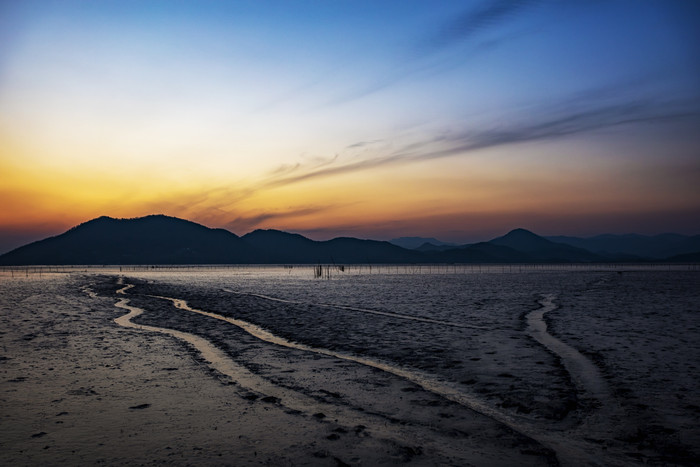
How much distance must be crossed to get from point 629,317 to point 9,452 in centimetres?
2541

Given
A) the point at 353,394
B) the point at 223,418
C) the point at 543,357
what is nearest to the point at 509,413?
the point at 353,394

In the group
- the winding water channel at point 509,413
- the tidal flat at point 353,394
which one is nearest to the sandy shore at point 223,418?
the tidal flat at point 353,394

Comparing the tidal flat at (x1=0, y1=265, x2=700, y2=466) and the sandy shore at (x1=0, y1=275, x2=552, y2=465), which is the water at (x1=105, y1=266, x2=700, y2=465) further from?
the sandy shore at (x1=0, y1=275, x2=552, y2=465)

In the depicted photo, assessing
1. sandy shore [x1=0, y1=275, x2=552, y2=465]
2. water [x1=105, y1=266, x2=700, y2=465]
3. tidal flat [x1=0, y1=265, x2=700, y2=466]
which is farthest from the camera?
water [x1=105, y1=266, x2=700, y2=465]

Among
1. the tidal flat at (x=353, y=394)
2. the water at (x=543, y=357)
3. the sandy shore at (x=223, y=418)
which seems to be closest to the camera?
the sandy shore at (x=223, y=418)

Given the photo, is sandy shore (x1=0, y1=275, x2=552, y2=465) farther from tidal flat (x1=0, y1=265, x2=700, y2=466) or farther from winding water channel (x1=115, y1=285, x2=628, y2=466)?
winding water channel (x1=115, y1=285, x2=628, y2=466)

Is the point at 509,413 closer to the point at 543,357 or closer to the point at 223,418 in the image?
the point at 223,418

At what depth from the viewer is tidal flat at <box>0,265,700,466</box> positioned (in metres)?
7.07

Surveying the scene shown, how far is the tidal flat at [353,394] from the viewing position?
7.07m

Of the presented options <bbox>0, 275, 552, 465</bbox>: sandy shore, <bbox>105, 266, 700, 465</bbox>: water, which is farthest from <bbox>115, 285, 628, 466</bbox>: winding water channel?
<bbox>0, 275, 552, 465</bbox>: sandy shore

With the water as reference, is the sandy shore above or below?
above

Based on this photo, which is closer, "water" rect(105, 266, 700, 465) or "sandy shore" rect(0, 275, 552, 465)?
"sandy shore" rect(0, 275, 552, 465)

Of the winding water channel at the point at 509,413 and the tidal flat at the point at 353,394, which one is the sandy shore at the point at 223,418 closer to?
the tidal flat at the point at 353,394

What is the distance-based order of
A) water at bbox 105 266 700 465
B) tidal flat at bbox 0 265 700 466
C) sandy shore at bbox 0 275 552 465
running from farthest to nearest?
water at bbox 105 266 700 465
tidal flat at bbox 0 265 700 466
sandy shore at bbox 0 275 552 465
